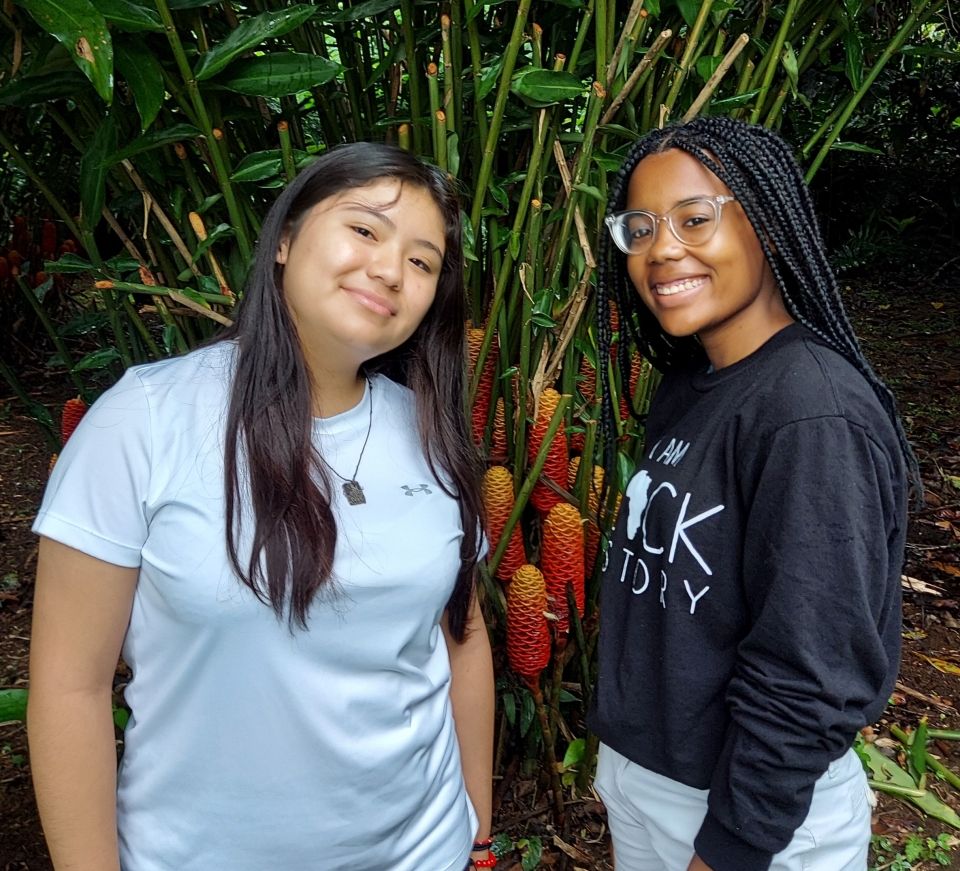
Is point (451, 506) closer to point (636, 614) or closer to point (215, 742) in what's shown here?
point (636, 614)

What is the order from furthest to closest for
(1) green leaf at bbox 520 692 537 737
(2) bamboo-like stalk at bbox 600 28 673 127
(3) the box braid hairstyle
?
(1) green leaf at bbox 520 692 537 737 → (2) bamboo-like stalk at bbox 600 28 673 127 → (3) the box braid hairstyle

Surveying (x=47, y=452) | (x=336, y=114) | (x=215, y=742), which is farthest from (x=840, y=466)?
(x=47, y=452)

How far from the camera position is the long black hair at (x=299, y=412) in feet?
3.05

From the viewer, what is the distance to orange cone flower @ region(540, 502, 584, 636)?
1411 millimetres

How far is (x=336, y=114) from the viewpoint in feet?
5.18

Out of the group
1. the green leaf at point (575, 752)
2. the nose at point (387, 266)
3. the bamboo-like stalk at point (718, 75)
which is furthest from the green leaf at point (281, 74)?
the green leaf at point (575, 752)

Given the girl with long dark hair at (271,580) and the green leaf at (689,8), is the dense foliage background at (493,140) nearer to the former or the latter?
the green leaf at (689,8)

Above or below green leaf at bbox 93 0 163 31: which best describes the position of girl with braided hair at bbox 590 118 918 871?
below

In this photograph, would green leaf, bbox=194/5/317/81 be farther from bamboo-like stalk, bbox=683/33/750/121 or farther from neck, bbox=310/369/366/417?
bamboo-like stalk, bbox=683/33/750/121

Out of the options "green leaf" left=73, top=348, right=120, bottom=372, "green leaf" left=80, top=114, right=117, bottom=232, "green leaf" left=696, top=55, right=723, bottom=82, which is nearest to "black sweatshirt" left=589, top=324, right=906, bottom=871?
"green leaf" left=696, top=55, right=723, bottom=82

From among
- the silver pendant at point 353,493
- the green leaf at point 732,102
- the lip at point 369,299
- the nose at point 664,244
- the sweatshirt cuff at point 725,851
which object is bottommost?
the sweatshirt cuff at point 725,851

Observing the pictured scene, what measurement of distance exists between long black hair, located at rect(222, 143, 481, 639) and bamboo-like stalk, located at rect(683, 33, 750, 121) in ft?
1.67

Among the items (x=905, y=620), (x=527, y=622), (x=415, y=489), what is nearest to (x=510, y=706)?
(x=527, y=622)

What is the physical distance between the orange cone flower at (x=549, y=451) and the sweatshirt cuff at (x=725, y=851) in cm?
65
